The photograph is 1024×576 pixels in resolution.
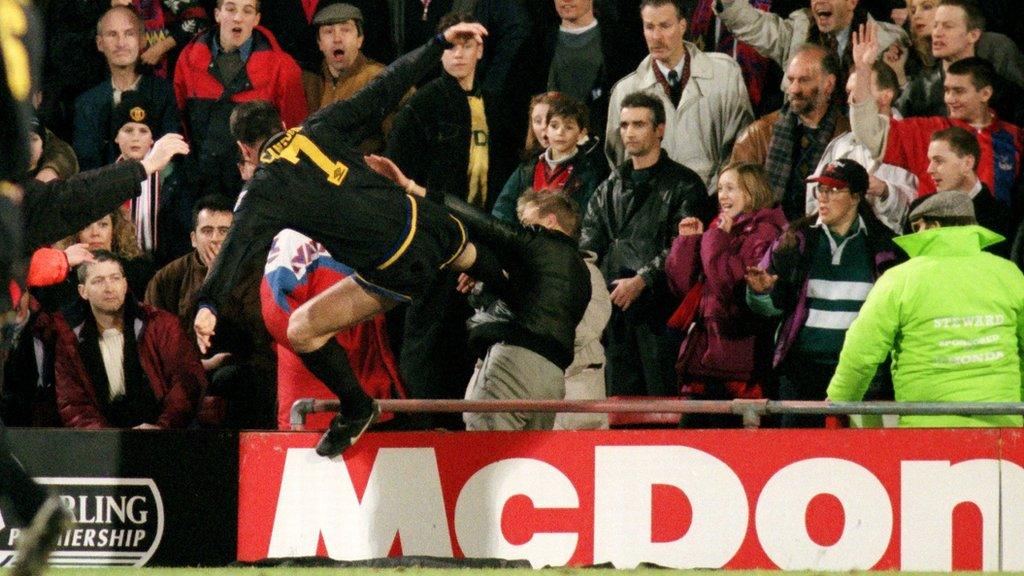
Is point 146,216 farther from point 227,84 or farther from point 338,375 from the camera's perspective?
point 338,375

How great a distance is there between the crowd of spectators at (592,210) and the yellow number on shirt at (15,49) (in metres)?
2.43

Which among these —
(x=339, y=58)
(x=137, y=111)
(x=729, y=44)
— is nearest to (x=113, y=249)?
(x=137, y=111)

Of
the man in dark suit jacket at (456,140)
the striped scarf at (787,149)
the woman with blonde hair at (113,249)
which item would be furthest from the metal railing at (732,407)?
the woman with blonde hair at (113,249)

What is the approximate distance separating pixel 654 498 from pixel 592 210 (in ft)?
8.20

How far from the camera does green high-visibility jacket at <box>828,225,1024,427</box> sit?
23.1 feet

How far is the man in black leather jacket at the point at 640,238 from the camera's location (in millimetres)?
8688

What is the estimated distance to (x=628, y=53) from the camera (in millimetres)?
9953

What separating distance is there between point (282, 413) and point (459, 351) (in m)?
1.33

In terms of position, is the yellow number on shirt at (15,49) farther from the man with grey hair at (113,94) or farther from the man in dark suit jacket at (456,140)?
the man with grey hair at (113,94)

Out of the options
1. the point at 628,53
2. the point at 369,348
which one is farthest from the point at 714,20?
the point at 369,348

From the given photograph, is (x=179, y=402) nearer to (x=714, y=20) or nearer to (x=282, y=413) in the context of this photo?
(x=282, y=413)

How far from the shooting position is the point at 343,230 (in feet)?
22.9

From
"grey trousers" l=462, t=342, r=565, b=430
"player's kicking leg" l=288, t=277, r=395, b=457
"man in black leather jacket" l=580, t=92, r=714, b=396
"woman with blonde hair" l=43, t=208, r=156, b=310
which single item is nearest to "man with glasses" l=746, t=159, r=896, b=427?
"man in black leather jacket" l=580, t=92, r=714, b=396

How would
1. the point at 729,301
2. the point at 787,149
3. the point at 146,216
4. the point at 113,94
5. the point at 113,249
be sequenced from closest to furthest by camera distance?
the point at 729,301, the point at 787,149, the point at 113,249, the point at 146,216, the point at 113,94
